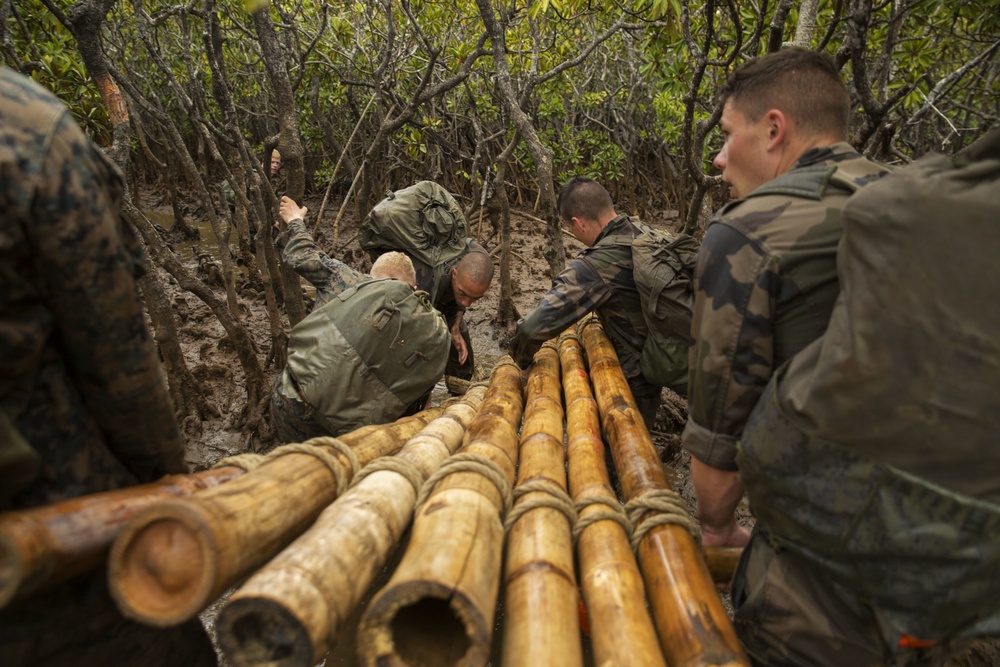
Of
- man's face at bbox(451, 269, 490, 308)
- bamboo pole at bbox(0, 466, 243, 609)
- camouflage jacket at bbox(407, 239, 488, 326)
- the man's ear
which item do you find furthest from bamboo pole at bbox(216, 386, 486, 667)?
camouflage jacket at bbox(407, 239, 488, 326)

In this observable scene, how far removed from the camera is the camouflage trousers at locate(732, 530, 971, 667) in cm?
141

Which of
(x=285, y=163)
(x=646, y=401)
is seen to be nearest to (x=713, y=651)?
(x=646, y=401)

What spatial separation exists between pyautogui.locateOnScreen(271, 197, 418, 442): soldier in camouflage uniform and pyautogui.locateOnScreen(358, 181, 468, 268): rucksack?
4.01 ft

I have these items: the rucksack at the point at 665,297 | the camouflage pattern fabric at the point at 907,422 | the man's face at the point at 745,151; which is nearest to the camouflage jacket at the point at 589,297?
the rucksack at the point at 665,297

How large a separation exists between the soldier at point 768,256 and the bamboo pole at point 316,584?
0.99 meters

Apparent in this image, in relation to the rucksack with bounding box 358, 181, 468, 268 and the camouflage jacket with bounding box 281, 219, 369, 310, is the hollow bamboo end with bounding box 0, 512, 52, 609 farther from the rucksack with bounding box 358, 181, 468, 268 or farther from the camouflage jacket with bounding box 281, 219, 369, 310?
the rucksack with bounding box 358, 181, 468, 268

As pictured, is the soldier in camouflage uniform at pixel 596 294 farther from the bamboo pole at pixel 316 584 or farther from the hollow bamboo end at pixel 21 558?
the hollow bamboo end at pixel 21 558

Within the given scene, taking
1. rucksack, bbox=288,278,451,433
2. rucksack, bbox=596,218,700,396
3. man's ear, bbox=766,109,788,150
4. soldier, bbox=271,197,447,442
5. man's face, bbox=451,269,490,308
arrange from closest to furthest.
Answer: man's ear, bbox=766,109,788,150 → rucksack, bbox=288,278,451,433 → soldier, bbox=271,197,447,442 → rucksack, bbox=596,218,700,396 → man's face, bbox=451,269,490,308

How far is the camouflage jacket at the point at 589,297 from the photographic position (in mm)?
3557

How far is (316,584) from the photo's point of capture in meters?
1.20

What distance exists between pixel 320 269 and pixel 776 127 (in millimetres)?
2524

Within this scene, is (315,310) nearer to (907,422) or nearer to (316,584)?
(316,584)

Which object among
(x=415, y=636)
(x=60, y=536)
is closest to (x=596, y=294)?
(x=415, y=636)

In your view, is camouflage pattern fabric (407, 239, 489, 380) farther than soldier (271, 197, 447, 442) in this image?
Yes
